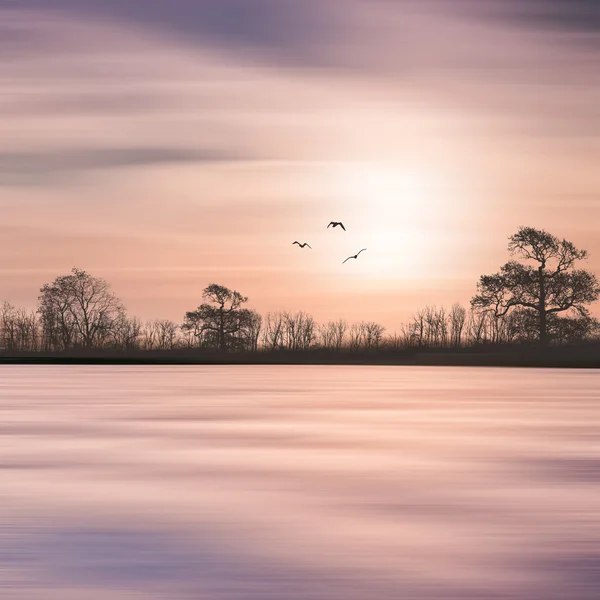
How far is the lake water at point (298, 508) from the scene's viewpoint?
9.90m

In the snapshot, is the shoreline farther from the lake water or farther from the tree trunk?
the lake water

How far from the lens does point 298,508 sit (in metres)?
14.0

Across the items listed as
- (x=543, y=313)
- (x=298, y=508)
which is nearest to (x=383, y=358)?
(x=543, y=313)

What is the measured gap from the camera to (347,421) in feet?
94.3

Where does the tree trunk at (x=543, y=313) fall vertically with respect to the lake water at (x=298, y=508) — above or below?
above

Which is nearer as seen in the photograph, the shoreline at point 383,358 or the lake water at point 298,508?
the lake water at point 298,508

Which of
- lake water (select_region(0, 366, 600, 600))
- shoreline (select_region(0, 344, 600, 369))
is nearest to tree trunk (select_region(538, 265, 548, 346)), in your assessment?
shoreline (select_region(0, 344, 600, 369))

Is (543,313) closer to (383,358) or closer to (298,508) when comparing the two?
(383,358)

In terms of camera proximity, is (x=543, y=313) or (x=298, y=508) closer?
(x=298, y=508)

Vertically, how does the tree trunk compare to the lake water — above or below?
above

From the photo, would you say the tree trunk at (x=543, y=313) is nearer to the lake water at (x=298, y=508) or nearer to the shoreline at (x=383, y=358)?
the shoreline at (x=383, y=358)

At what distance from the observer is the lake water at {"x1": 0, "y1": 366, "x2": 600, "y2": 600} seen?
32.5 ft

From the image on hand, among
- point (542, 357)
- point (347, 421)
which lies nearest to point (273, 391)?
point (347, 421)

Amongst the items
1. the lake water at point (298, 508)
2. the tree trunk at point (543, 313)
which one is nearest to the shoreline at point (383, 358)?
the tree trunk at point (543, 313)
